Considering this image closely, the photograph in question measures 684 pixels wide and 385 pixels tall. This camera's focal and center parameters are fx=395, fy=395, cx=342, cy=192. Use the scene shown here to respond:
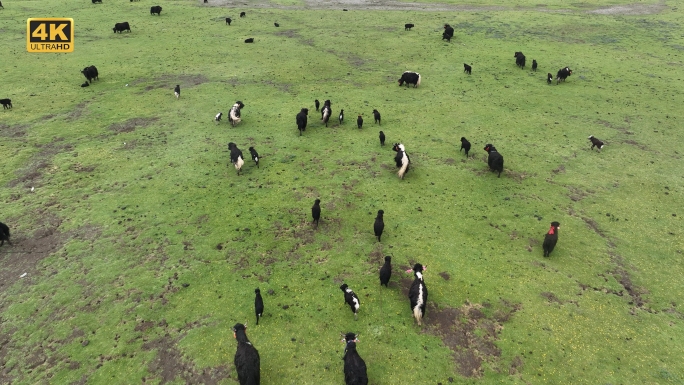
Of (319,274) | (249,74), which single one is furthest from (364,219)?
(249,74)

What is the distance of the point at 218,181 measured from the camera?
51.5 feet

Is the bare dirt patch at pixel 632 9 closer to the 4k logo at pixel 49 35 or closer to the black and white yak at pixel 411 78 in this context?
the black and white yak at pixel 411 78

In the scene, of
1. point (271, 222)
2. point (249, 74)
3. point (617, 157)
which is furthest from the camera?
point (249, 74)

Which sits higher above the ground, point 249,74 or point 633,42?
point 633,42

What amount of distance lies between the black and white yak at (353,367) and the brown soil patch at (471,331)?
7.15 ft

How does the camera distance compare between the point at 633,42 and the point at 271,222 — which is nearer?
the point at 271,222

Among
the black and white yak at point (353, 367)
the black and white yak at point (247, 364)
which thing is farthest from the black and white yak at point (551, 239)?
the black and white yak at point (247, 364)

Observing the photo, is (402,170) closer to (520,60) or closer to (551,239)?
(551,239)

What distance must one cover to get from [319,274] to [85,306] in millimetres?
6159

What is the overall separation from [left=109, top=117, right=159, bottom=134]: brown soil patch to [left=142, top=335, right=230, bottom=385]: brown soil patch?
1403cm

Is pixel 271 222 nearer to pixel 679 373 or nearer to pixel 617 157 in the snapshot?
pixel 679 373

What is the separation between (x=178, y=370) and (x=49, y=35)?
36078 mm

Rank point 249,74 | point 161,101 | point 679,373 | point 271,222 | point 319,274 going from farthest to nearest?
point 249,74 < point 161,101 < point 271,222 < point 319,274 < point 679,373

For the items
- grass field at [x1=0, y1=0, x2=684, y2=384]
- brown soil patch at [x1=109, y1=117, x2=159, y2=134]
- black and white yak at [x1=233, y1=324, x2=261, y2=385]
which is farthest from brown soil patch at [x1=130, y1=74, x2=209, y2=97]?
black and white yak at [x1=233, y1=324, x2=261, y2=385]
